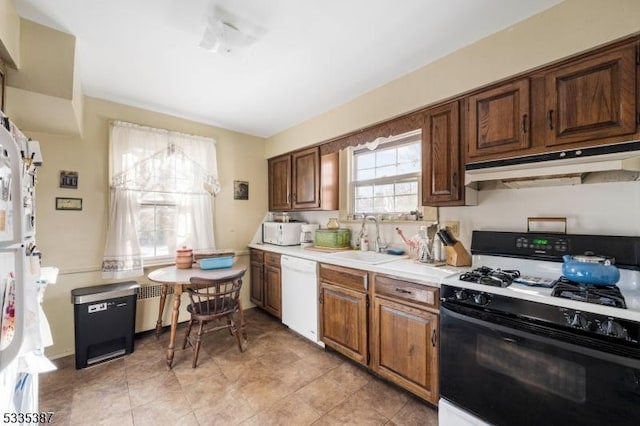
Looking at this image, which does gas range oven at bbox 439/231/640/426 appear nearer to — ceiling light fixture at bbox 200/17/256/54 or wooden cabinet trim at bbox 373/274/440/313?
wooden cabinet trim at bbox 373/274/440/313

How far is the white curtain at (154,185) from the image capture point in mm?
2607

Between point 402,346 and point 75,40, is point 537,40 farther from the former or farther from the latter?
point 75,40

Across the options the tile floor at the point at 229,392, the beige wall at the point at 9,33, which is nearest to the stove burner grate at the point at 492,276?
the tile floor at the point at 229,392

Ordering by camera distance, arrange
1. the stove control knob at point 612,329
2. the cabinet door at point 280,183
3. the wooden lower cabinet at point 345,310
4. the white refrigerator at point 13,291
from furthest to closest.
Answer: the cabinet door at point 280,183 < the wooden lower cabinet at point 345,310 < the stove control knob at point 612,329 < the white refrigerator at point 13,291

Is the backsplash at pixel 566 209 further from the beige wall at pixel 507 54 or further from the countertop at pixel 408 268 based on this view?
the beige wall at pixel 507 54

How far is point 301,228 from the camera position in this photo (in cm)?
338

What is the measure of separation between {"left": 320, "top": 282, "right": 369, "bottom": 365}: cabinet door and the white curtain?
164cm

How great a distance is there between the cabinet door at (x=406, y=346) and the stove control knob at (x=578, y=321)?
2.15 ft

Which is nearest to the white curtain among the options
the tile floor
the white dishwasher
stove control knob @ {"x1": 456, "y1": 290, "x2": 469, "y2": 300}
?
the tile floor

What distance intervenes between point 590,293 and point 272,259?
262 centimetres

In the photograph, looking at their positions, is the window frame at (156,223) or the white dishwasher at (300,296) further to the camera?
the window frame at (156,223)

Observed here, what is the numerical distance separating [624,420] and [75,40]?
3416 mm

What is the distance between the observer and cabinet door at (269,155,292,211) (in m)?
3.51

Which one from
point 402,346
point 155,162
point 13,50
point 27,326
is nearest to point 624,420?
point 402,346
